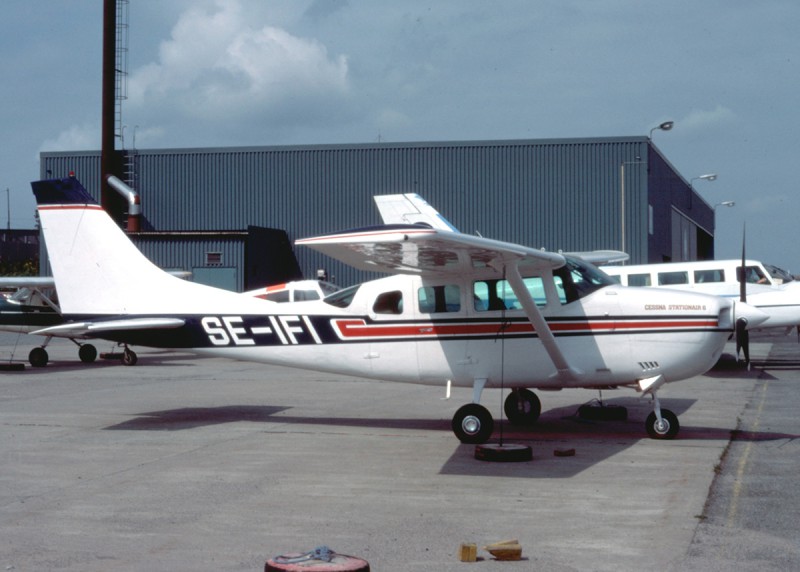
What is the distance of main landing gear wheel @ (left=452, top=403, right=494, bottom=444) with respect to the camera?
10.9 m

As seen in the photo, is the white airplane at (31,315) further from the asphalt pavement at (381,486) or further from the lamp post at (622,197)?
the lamp post at (622,197)

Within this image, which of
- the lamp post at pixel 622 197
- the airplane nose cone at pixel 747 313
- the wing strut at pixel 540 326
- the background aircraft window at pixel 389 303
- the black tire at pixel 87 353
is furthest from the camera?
the lamp post at pixel 622 197

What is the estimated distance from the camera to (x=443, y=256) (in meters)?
10.2

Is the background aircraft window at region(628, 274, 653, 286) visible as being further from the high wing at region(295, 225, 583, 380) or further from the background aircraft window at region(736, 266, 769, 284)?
the high wing at region(295, 225, 583, 380)

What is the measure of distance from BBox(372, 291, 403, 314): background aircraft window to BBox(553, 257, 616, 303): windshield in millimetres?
1936

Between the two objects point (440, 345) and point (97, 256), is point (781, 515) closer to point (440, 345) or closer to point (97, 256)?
point (440, 345)

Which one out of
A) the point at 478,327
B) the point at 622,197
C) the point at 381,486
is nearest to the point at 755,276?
the point at 478,327

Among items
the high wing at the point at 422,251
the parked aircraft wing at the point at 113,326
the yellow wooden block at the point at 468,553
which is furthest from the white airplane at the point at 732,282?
the yellow wooden block at the point at 468,553

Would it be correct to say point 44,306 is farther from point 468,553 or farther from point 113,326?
point 468,553

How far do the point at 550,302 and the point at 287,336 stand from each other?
11.2 feet

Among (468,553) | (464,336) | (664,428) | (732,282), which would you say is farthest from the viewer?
(732,282)

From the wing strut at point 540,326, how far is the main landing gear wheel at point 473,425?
40.8 inches

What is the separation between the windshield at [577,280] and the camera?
1128 cm

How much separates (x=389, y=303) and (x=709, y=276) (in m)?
14.1
